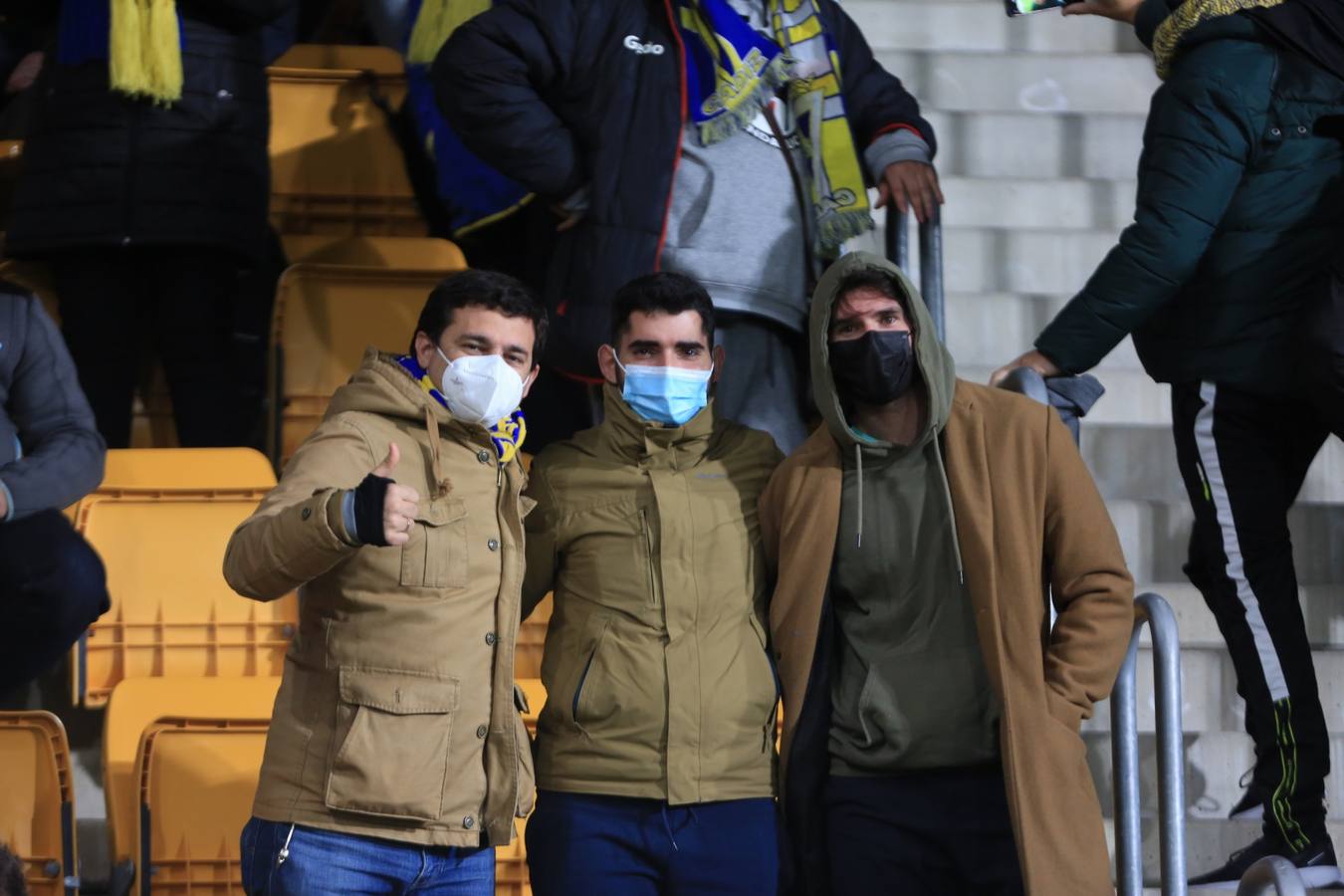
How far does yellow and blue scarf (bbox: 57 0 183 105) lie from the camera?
5.25 meters

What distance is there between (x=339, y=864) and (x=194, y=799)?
0.98m

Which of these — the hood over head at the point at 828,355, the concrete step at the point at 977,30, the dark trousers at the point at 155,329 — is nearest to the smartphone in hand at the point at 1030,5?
the hood over head at the point at 828,355

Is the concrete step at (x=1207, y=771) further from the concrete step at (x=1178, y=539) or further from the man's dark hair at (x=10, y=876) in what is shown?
the man's dark hair at (x=10, y=876)

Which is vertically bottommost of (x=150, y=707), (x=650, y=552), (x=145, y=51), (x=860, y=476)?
(x=150, y=707)

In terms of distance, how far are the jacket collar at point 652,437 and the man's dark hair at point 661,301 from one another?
0.41 ft

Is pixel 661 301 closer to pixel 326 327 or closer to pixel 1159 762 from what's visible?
pixel 1159 762

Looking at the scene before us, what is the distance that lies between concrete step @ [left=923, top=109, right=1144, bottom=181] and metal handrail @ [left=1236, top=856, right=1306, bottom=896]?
3.81 m

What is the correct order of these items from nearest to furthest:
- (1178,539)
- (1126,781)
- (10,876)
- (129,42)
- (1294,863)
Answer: (10,876) < (1126,781) < (1294,863) < (1178,539) < (129,42)

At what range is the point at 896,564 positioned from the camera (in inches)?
125

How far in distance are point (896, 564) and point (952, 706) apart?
266mm

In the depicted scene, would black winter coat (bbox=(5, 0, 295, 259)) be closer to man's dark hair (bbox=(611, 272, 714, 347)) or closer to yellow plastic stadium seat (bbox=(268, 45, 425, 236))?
yellow plastic stadium seat (bbox=(268, 45, 425, 236))

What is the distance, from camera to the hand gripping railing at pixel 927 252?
4.30m

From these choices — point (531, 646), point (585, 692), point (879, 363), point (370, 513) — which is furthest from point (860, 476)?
point (531, 646)

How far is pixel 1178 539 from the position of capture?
5.02m
